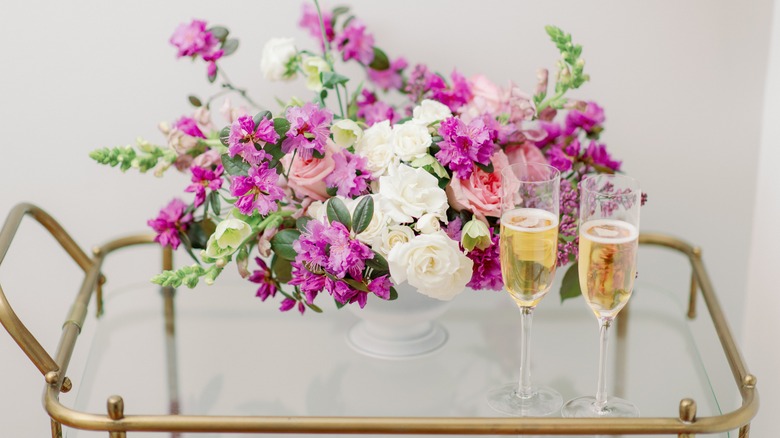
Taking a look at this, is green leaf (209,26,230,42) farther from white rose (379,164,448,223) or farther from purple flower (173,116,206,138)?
white rose (379,164,448,223)

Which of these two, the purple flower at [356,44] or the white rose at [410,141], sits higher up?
the purple flower at [356,44]

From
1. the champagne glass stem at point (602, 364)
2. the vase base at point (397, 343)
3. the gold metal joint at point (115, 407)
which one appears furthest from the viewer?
the vase base at point (397, 343)

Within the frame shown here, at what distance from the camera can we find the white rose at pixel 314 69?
1437mm

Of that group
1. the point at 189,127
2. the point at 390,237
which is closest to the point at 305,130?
the point at 390,237

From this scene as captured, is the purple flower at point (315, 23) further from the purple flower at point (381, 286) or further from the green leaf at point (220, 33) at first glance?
the purple flower at point (381, 286)

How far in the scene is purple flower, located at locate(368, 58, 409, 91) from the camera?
1579mm

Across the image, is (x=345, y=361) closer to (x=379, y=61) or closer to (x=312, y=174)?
(x=312, y=174)

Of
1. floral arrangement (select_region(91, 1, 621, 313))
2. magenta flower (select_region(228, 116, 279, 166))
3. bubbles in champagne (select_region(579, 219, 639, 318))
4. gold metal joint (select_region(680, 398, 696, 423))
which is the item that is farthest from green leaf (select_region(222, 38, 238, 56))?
gold metal joint (select_region(680, 398, 696, 423))

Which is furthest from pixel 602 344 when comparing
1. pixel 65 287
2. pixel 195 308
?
pixel 65 287

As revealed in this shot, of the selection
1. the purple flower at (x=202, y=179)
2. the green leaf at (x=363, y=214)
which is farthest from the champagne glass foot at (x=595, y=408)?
the purple flower at (x=202, y=179)

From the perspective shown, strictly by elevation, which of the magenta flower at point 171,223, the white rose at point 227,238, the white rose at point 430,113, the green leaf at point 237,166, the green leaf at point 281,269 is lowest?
the green leaf at point 281,269

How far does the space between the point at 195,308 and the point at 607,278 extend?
74 centimetres

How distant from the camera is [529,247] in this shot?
1.13 metres

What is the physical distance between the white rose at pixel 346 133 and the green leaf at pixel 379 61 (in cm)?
29
